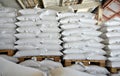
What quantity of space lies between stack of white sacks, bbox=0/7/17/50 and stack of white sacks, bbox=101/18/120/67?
194cm

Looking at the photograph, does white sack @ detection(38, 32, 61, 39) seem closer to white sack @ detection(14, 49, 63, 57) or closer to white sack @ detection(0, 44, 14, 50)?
white sack @ detection(14, 49, 63, 57)

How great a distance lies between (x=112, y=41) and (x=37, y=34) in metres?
1.54

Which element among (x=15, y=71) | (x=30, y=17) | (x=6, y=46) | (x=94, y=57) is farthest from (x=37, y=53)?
(x=15, y=71)

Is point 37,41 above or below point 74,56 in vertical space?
above

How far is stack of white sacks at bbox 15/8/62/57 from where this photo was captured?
15.5ft

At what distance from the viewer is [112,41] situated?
187 inches

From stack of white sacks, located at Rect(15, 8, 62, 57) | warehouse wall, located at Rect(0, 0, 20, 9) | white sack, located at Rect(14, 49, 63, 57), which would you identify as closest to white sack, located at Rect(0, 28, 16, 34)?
stack of white sacks, located at Rect(15, 8, 62, 57)

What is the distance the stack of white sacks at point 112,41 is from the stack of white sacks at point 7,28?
76.6 inches

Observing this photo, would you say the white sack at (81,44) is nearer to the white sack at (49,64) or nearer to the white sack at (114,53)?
the white sack at (114,53)

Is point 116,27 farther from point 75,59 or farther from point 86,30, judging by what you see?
point 75,59

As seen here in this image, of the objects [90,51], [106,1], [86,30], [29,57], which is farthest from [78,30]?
[106,1]

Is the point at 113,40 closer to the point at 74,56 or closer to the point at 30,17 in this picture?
the point at 74,56

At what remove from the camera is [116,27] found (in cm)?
488

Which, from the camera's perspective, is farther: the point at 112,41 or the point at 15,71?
the point at 112,41
